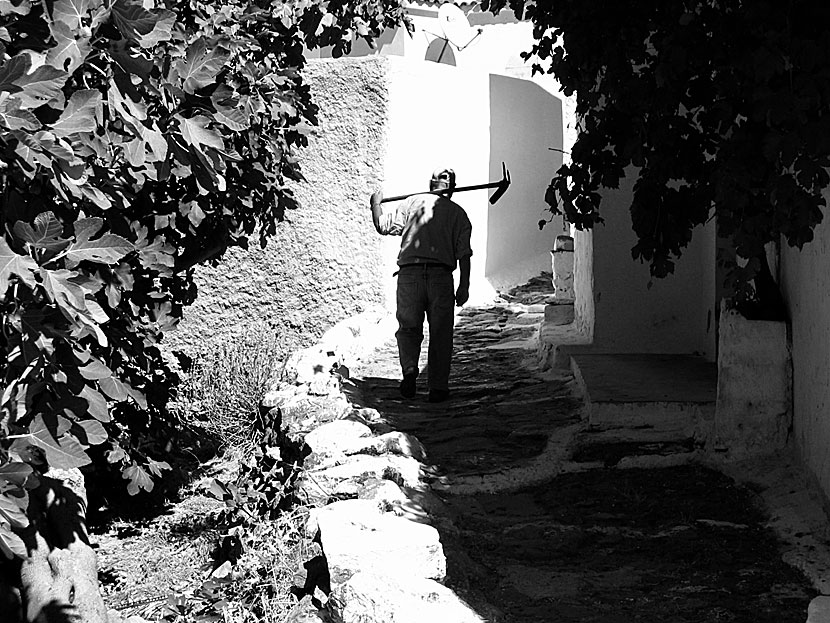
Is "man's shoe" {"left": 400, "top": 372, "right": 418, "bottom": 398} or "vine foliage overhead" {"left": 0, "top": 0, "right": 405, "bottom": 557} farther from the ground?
"vine foliage overhead" {"left": 0, "top": 0, "right": 405, "bottom": 557}

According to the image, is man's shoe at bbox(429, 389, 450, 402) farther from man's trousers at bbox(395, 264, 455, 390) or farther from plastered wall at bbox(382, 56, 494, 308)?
plastered wall at bbox(382, 56, 494, 308)

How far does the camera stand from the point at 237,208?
20.0 feet

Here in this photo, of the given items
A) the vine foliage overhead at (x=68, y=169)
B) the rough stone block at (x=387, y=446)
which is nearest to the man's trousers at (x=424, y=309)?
the rough stone block at (x=387, y=446)

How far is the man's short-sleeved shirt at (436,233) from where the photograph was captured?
292 inches

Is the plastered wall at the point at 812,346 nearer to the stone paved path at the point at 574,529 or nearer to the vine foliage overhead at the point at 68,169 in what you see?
the stone paved path at the point at 574,529

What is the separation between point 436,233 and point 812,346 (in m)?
3.32

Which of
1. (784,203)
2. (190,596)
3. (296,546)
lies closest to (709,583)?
(784,203)

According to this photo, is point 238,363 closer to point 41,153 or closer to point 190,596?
point 190,596

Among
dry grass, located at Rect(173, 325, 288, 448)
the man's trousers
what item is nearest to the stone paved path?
the man's trousers

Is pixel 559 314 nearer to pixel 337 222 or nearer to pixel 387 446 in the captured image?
pixel 337 222

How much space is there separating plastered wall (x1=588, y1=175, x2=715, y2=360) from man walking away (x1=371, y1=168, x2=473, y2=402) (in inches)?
39.3

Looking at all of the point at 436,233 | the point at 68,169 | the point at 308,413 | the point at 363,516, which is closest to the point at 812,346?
the point at 363,516

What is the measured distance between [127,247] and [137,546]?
462 centimetres

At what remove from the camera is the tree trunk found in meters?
4.18
